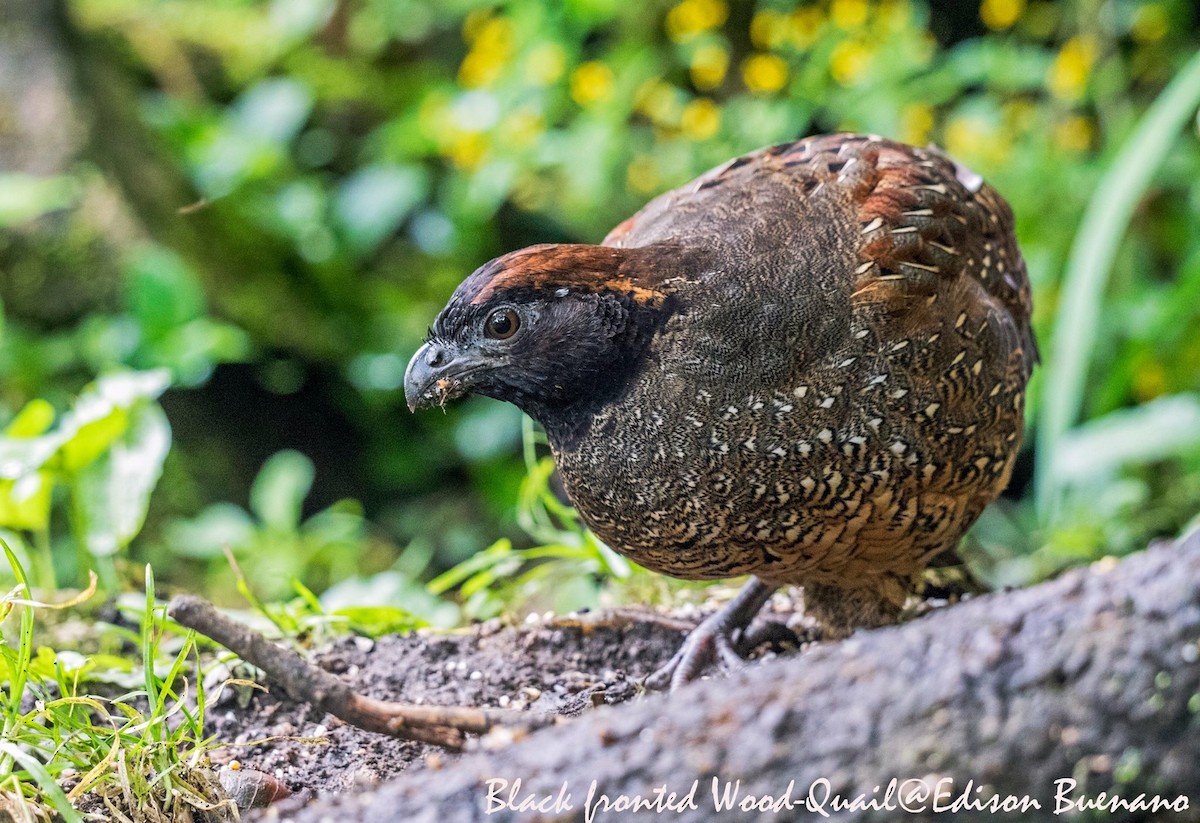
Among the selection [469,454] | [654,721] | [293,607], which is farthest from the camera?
[469,454]

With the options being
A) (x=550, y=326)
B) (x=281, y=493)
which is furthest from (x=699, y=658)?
(x=281, y=493)

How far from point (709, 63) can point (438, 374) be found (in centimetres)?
365

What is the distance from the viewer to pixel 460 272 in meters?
6.77

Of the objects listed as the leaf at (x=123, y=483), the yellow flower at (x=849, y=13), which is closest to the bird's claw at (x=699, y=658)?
the leaf at (x=123, y=483)

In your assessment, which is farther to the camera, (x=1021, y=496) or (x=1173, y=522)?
(x=1021, y=496)

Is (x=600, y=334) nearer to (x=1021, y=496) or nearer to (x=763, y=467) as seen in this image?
(x=763, y=467)

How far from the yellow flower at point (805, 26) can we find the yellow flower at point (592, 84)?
892 mm

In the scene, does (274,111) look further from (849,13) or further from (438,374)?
(438,374)

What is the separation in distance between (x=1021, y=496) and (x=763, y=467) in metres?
4.63

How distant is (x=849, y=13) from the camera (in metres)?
5.52

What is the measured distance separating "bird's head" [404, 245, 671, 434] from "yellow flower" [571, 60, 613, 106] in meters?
3.28

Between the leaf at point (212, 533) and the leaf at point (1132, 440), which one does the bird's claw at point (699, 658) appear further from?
the leaf at point (212, 533)

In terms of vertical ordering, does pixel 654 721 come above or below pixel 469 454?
above

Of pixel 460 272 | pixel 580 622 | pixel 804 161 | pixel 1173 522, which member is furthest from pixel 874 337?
pixel 460 272
